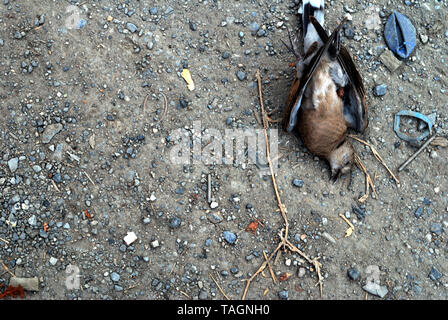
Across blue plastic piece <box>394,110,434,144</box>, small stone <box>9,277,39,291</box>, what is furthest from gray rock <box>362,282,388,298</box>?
small stone <box>9,277,39,291</box>

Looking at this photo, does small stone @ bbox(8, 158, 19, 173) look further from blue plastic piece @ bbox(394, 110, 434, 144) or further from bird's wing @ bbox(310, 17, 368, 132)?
blue plastic piece @ bbox(394, 110, 434, 144)

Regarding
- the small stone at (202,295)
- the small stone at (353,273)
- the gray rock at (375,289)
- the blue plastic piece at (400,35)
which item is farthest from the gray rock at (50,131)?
the blue plastic piece at (400,35)

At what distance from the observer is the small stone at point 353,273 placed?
11.6ft

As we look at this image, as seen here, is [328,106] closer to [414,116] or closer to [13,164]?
[414,116]

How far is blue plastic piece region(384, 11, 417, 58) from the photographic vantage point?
389 cm

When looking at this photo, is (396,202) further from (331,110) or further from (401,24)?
(401,24)

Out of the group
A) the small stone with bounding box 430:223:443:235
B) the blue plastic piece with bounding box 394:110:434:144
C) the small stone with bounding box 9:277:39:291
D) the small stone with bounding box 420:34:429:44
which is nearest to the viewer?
the small stone with bounding box 9:277:39:291

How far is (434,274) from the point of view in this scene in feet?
11.8

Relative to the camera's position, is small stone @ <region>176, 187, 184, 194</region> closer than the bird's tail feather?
Yes

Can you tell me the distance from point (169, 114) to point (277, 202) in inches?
46.4

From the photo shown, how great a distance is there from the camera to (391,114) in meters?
3.85

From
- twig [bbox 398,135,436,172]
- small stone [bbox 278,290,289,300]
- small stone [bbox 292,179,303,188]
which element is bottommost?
small stone [bbox 278,290,289,300]

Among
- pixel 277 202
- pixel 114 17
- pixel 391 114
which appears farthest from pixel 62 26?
pixel 391 114
